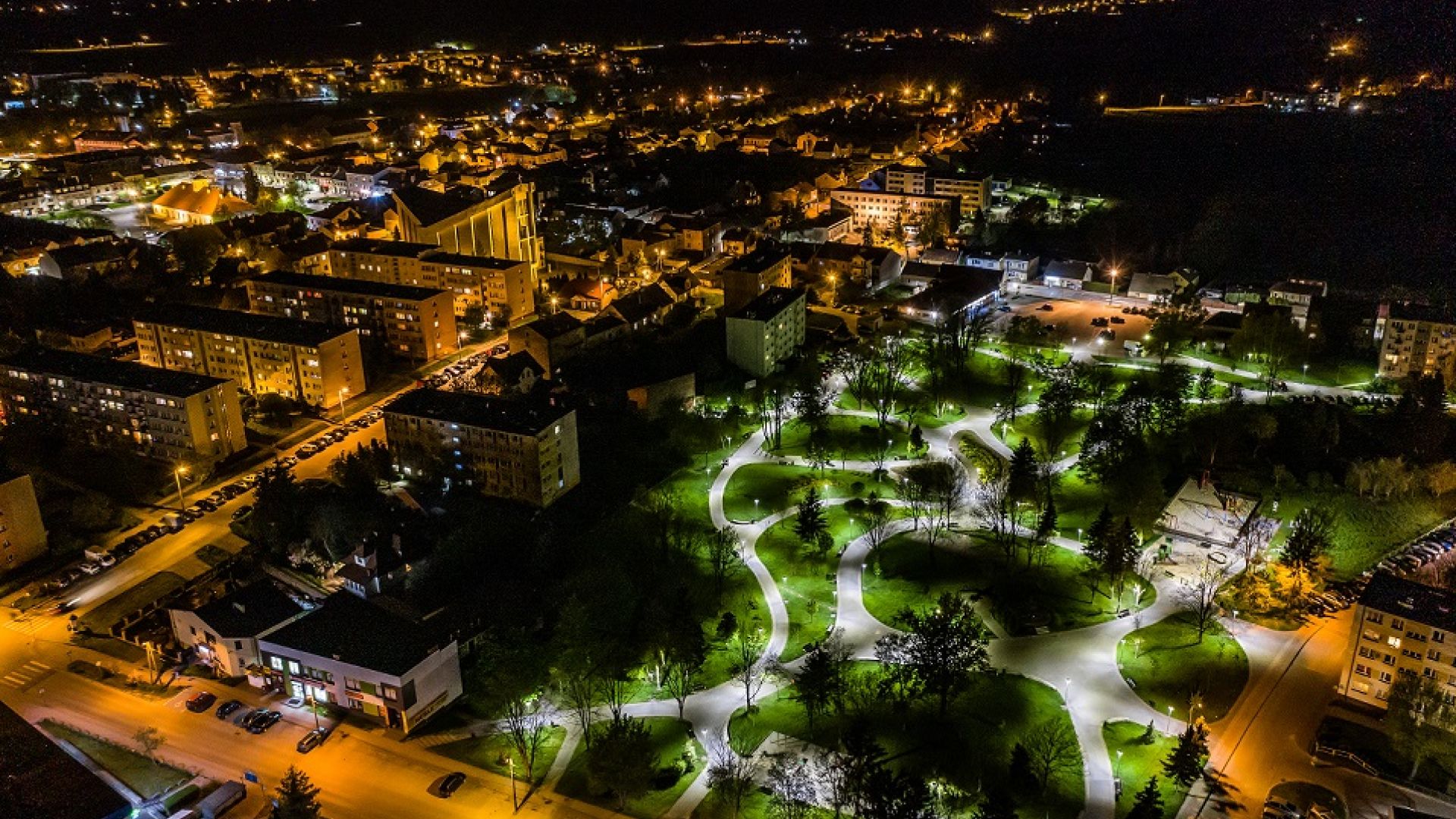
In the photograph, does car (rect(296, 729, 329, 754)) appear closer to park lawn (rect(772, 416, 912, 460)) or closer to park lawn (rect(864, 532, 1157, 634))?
park lawn (rect(864, 532, 1157, 634))

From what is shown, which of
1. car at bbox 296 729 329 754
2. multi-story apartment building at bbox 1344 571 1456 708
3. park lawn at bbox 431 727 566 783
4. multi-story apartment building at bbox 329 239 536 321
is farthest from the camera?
multi-story apartment building at bbox 329 239 536 321

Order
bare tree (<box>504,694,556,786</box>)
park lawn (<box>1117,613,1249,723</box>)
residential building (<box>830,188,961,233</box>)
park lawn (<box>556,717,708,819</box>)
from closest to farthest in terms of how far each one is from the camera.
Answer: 1. park lawn (<box>556,717,708,819</box>)
2. bare tree (<box>504,694,556,786</box>)
3. park lawn (<box>1117,613,1249,723</box>)
4. residential building (<box>830,188,961,233</box>)

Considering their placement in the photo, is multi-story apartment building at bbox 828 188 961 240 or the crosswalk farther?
multi-story apartment building at bbox 828 188 961 240

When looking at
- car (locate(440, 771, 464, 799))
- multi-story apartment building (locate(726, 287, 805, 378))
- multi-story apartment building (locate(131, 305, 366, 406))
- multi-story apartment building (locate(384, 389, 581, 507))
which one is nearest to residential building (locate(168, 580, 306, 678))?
car (locate(440, 771, 464, 799))

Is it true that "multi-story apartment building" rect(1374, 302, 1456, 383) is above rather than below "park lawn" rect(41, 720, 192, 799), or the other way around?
above

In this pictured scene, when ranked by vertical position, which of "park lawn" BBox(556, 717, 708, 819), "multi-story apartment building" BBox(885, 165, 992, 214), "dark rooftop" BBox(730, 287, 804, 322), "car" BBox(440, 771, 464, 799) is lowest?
"park lawn" BBox(556, 717, 708, 819)
